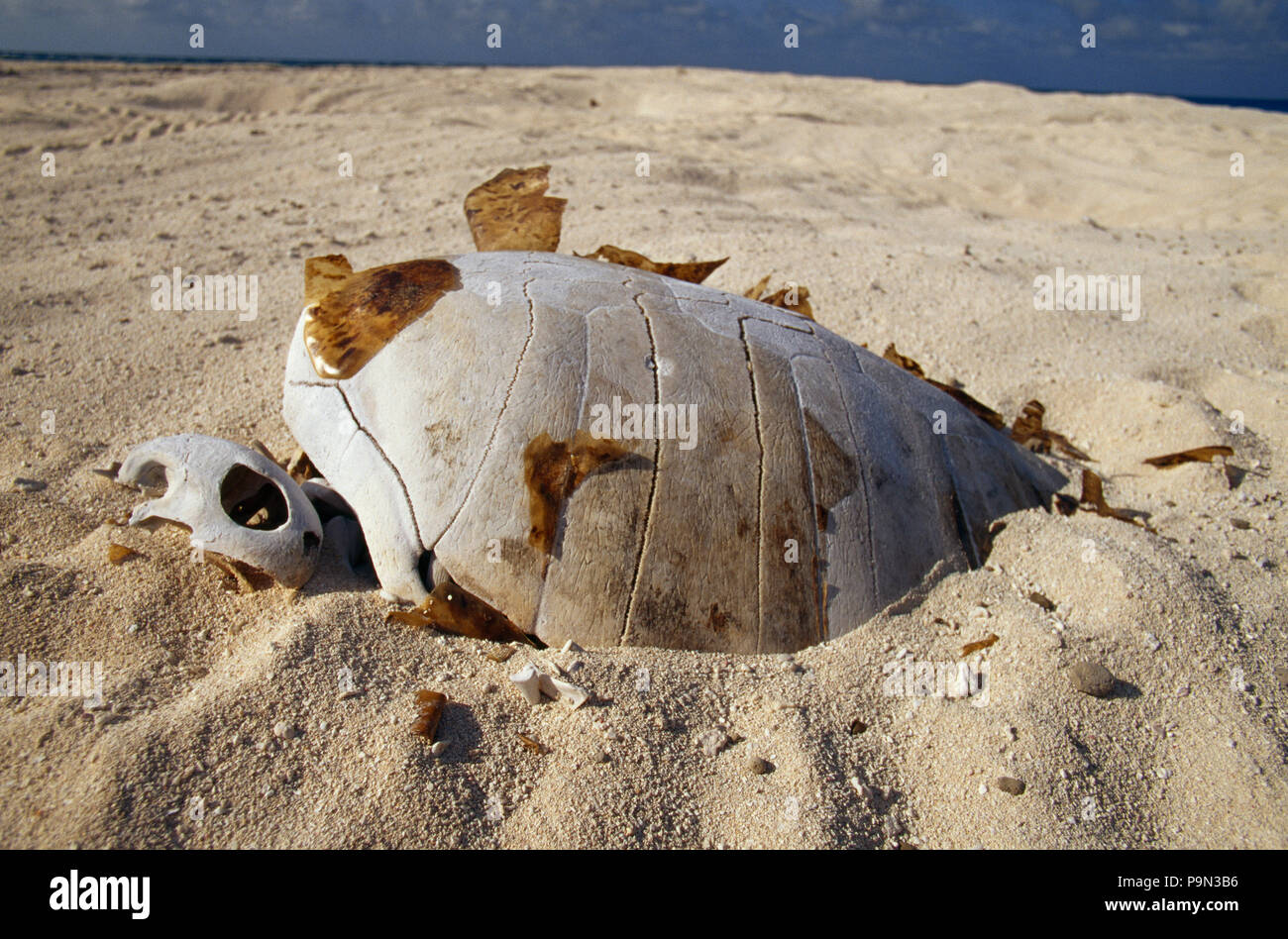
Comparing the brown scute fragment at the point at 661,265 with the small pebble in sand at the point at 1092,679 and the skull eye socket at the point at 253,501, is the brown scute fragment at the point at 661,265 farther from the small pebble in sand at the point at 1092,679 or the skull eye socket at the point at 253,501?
the small pebble in sand at the point at 1092,679

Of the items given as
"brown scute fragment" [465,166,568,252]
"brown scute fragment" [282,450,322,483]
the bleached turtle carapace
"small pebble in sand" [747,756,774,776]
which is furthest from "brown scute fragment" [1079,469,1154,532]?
"brown scute fragment" [282,450,322,483]

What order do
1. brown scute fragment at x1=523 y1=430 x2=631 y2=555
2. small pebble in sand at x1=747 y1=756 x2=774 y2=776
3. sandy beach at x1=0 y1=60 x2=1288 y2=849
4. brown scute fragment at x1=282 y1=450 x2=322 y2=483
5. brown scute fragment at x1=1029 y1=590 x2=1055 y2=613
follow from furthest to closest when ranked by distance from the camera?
brown scute fragment at x1=282 y1=450 x2=322 y2=483
brown scute fragment at x1=1029 y1=590 x2=1055 y2=613
brown scute fragment at x1=523 y1=430 x2=631 y2=555
small pebble in sand at x1=747 y1=756 x2=774 y2=776
sandy beach at x1=0 y1=60 x2=1288 y2=849

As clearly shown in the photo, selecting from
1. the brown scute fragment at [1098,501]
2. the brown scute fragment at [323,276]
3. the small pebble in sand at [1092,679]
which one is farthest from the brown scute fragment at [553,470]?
the brown scute fragment at [1098,501]

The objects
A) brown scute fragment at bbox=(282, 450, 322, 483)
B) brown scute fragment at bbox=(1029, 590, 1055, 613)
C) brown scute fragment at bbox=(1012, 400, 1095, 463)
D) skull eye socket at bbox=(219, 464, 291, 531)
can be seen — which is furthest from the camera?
brown scute fragment at bbox=(1012, 400, 1095, 463)

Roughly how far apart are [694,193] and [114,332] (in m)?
5.30

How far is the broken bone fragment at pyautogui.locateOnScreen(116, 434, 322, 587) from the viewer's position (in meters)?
2.45

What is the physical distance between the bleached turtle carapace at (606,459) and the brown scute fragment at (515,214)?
3.10 ft

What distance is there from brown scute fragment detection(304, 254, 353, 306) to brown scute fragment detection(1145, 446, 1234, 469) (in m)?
3.97

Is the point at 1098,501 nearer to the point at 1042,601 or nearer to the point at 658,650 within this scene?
the point at 1042,601

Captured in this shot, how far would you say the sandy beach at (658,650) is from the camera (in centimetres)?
204

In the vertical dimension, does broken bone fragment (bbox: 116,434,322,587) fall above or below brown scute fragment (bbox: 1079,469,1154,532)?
above

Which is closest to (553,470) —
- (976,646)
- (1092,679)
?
(976,646)

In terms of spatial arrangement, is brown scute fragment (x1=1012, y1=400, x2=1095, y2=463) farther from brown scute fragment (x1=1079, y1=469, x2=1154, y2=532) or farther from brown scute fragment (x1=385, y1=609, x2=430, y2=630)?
brown scute fragment (x1=385, y1=609, x2=430, y2=630)

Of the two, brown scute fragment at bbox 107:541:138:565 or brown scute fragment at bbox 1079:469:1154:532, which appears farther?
brown scute fragment at bbox 1079:469:1154:532
